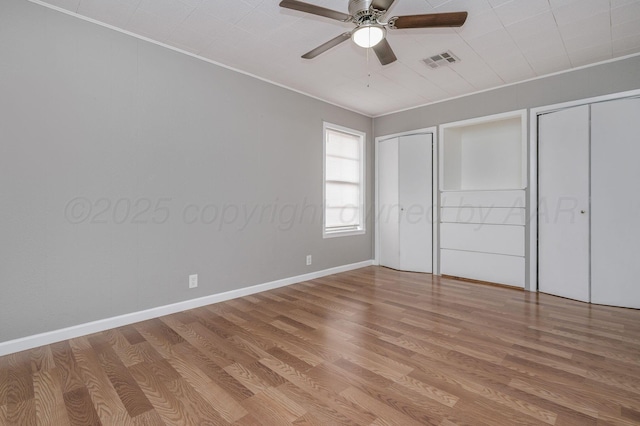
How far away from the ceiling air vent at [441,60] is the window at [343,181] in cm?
184

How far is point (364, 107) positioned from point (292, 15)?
2.78m

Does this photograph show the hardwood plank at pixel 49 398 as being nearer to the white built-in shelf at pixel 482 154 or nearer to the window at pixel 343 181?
the window at pixel 343 181

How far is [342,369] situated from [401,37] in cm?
310

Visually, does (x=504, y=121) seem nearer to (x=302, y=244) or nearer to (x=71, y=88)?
(x=302, y=244)

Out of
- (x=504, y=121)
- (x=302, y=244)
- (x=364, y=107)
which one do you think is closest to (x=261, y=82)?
(x=364, y=107)

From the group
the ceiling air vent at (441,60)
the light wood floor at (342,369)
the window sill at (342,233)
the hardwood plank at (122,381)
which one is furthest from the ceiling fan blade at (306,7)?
the window sill at (342,233)

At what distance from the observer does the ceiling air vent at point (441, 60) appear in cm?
337

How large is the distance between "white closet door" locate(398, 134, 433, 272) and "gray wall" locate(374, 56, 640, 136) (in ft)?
1.18

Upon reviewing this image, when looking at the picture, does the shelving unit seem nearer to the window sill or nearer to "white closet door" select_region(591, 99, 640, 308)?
"white closet door" select_region(591, 99, 640, 308)

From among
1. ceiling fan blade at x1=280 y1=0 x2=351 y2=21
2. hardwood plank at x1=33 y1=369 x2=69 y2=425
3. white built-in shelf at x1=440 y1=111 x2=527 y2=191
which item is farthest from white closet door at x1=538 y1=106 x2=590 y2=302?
hardwood plank at x1=33 y1=369 x2=69 y2=425

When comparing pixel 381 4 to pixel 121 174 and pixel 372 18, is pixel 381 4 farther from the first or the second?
pixel 121 174

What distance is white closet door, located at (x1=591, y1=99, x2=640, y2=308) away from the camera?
3.33 metres

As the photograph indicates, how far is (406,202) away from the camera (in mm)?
5262

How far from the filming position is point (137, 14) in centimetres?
264
